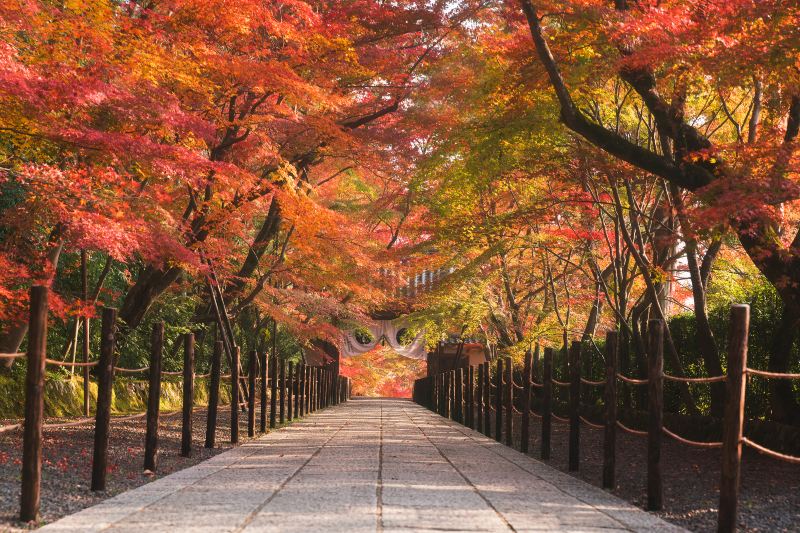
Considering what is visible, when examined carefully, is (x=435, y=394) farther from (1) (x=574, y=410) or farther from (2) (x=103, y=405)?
(2) (x=103, y=405)

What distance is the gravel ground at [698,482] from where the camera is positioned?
5.22 metres

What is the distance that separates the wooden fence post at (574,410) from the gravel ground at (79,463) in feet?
11.3

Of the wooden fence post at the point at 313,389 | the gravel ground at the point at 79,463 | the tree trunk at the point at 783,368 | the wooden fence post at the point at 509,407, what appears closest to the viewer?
the gravel ground at the point at 79,463

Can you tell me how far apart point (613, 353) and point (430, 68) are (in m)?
8.43

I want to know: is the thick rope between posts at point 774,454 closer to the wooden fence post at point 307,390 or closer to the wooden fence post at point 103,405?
the wooden fence post at point 103,405

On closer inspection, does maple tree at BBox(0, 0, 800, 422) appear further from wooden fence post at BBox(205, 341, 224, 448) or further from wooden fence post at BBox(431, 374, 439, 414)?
wooden fence post at BBox(431, 374, 439, 414)

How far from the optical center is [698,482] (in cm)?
705

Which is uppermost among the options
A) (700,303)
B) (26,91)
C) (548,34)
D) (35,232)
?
(548,34)

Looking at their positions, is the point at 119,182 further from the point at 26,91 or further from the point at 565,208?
the point at 565,208

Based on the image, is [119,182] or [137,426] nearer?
[119,182]

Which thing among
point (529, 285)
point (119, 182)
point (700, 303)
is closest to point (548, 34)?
point (700, 303)

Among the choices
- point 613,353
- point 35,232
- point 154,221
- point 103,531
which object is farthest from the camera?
point 35,232

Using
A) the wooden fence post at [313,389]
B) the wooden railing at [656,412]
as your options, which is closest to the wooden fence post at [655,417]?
the wooden railing at [656,412]

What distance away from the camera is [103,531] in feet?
12.7
